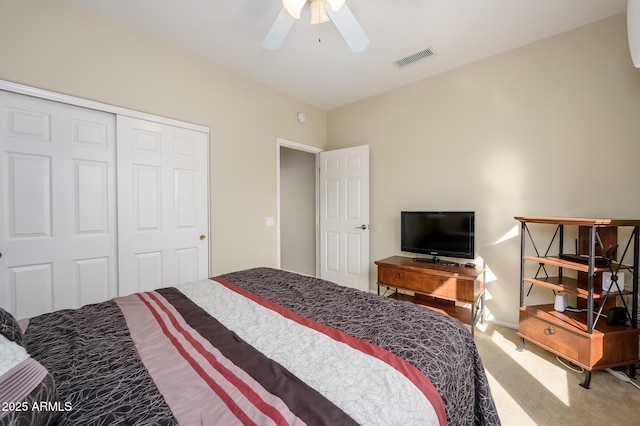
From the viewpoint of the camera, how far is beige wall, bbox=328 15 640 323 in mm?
2141

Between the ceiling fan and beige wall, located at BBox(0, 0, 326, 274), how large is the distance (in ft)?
3.62

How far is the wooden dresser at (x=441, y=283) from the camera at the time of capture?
2461 millimetres

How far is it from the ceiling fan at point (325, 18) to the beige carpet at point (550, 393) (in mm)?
2675

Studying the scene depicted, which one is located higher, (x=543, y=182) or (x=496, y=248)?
(x=543, y=182)

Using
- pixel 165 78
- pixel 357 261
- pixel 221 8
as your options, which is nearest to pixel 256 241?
pixel 357 261

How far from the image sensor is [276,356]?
960 millimetres

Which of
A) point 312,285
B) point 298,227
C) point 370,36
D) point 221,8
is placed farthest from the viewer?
point 298,227

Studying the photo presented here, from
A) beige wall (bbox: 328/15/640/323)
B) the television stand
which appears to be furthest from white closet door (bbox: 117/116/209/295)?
the television stand

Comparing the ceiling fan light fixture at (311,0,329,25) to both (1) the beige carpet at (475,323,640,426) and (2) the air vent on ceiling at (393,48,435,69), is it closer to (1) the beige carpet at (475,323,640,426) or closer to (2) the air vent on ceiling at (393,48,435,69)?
(2) the air vent on ceiling at (393,48,435,69)

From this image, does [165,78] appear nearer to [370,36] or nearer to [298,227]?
[370,36]

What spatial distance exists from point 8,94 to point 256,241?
2285 mm

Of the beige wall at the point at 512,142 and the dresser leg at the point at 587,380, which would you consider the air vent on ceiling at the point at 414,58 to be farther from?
the dresser leg at the point at 587,380

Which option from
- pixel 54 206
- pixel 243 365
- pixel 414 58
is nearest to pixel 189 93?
pixel 54 206

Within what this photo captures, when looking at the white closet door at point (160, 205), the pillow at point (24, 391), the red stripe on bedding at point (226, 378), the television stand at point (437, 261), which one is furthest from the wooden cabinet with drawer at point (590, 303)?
the white closet door at point (160, 205)
